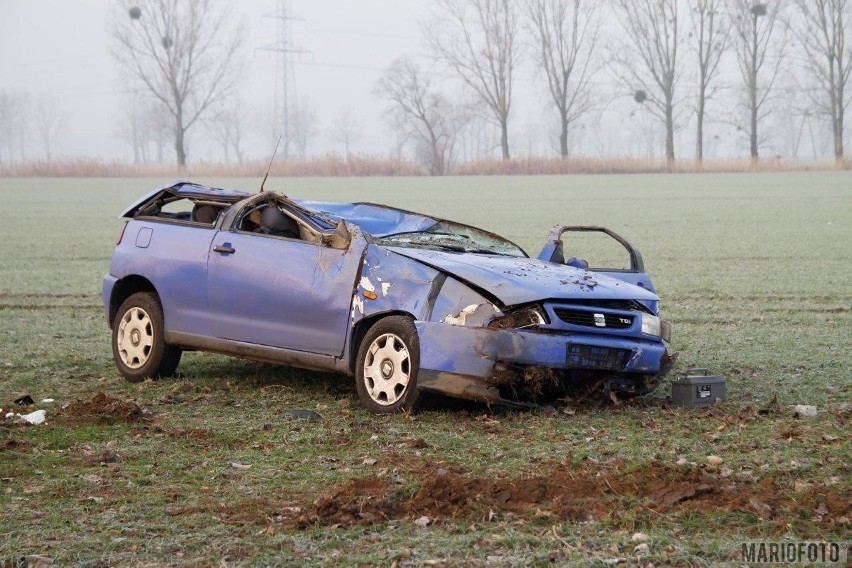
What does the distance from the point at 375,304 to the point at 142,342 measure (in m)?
2.40

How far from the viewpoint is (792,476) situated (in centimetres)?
593

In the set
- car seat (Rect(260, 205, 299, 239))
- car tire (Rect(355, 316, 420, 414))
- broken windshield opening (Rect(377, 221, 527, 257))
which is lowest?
car tire (Rect(355, 316, 420, 414))

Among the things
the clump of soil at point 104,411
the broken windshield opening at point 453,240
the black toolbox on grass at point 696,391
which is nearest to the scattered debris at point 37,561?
the clump of soil at point 104,411

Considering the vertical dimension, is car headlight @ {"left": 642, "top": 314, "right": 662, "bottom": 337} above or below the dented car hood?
below

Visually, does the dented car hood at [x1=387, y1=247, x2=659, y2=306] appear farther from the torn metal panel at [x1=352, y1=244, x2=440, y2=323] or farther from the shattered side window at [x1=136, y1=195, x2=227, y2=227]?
the shattered side window at [x1=136, y1=195, x2=227, y2=227]

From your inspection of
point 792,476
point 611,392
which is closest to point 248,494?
point 792,476

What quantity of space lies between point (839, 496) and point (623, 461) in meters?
1.21

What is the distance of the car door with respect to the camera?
26.9 feet

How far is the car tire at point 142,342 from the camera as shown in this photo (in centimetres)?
934

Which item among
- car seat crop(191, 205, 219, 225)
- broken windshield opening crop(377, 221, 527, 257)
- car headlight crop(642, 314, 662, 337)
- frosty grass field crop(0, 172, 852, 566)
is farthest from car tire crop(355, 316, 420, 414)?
car seat crop(191, 205, 219, 225)

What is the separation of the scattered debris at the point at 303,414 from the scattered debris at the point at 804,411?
2.95 metres

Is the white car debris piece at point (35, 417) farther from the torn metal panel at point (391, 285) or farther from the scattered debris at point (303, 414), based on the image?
the torn metal panel at point (391, 285)

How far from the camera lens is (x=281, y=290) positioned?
27.8 feet

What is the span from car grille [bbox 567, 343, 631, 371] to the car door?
4.93 feet
